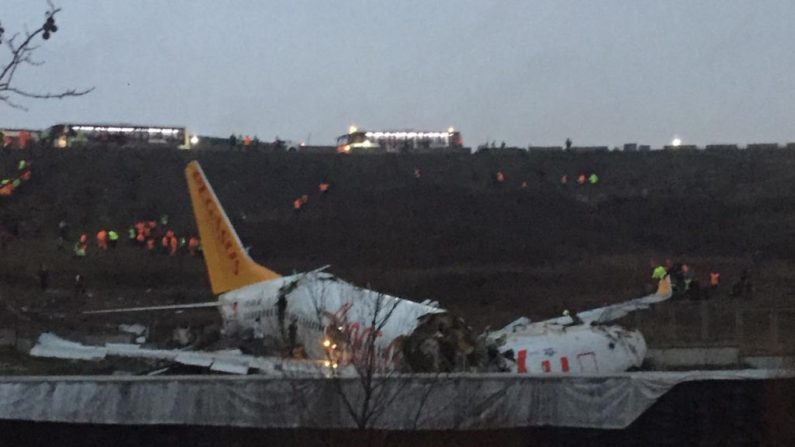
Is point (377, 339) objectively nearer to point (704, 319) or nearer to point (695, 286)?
point (704, 319)

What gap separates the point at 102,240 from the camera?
61.6m

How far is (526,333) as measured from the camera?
24672 mm

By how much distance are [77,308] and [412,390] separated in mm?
31683

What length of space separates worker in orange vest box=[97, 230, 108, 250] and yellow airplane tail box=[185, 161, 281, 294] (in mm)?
25000

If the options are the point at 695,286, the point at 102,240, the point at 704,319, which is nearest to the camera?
the point at 704,319

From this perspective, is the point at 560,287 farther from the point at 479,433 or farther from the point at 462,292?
the point at 479,433

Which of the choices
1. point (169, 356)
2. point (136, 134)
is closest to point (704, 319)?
point (169, 356)

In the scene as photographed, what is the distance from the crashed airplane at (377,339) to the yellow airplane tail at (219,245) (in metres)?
3.24

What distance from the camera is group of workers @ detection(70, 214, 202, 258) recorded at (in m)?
59.2

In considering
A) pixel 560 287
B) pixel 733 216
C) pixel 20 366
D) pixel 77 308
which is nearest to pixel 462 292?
pixel 560 287

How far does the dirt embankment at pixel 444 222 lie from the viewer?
167 feet

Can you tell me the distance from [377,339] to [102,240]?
1670 inches

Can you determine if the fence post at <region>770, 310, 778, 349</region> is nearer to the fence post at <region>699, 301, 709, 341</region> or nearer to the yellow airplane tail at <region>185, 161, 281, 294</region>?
the fence post at <region>699, 301, 709, 341</region>

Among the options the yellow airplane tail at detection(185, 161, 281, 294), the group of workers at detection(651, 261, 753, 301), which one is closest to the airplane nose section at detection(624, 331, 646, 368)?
the yellow airplane tail at detection(185, 161, 281, 294)
